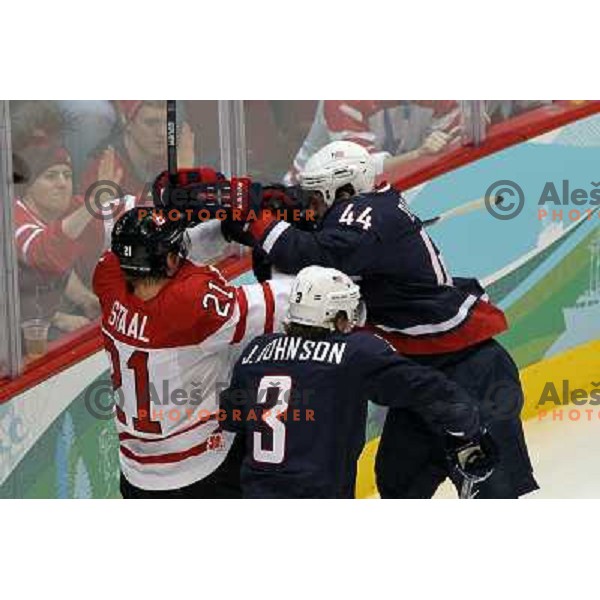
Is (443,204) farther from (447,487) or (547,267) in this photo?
(447,487)

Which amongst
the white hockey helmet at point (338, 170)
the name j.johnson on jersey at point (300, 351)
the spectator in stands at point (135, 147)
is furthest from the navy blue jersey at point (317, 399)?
the spectator in stands at point (135, 147)

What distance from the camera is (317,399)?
17.2ft

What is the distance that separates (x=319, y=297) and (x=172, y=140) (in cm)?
96

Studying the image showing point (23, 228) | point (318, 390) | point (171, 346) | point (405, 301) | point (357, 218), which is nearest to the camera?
point (318, 390)

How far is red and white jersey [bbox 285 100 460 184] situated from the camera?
6.22 m

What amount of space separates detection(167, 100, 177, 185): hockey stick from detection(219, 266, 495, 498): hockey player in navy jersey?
2.04ft

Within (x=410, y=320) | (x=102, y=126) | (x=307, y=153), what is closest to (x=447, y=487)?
(x=410, y=320)

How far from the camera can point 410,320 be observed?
568 centimetres

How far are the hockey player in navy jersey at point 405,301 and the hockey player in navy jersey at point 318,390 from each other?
0.23 metres

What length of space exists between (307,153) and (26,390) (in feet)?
3.61

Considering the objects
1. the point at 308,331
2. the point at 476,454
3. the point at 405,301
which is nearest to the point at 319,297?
the point at 308,331

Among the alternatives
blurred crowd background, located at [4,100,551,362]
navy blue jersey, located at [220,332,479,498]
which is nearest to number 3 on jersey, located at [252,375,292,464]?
navy blue jersey, located at [220,332,479,498]

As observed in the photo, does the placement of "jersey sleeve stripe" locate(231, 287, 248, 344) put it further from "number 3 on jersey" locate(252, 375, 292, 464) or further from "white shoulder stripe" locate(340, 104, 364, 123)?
"white shoulder stripe" locate(340, 104, 364, 123)

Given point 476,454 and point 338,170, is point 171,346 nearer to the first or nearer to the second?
point 338,170
